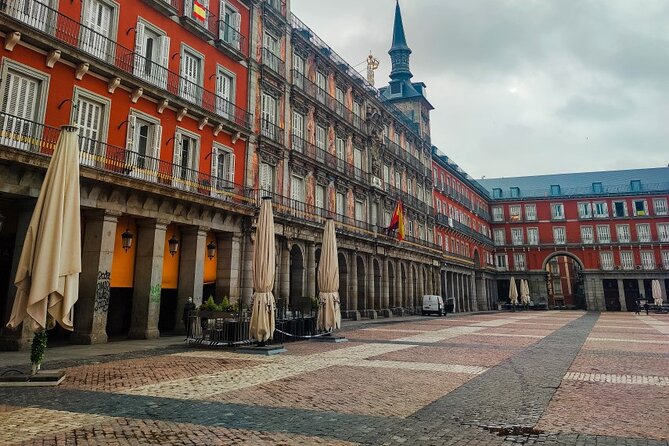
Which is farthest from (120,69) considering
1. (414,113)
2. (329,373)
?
(414,113)

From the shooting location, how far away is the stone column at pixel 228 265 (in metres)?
19.1

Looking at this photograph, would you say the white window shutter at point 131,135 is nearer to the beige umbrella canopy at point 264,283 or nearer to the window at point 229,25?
the beige umbrella canopy at point 264,283

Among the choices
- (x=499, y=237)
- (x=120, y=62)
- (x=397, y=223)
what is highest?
(x=499, y=237)

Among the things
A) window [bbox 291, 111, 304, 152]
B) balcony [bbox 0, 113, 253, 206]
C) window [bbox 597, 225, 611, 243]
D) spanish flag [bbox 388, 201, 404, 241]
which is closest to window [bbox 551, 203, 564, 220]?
window [bbox 597, 225, 611, 243]

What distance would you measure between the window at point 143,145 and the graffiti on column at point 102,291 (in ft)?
11.9

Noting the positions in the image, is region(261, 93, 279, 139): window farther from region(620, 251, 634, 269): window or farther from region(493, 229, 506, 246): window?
region(620, 251, 634, 269): window

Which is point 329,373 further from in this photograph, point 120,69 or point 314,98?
point 314,98

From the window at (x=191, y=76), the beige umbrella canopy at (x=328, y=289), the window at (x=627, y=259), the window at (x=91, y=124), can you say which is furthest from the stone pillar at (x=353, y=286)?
the window at (x=627, y=259)

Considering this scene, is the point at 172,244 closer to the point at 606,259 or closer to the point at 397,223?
the point at 397,223

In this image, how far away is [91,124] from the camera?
14.5 metres

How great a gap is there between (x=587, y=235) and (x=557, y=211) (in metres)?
5.10

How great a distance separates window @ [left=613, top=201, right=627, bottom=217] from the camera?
60.6 meters

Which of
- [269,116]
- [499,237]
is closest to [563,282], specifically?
[499,237]

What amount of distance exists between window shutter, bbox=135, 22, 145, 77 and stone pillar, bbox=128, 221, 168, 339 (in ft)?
18.5
